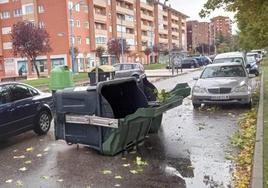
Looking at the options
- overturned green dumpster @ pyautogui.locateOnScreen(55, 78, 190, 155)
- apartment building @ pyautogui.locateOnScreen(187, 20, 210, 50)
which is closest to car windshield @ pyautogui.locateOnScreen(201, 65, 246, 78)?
overturned green dumpster @ pyautogui.locateOnScreen(55, 78, 190, 155)

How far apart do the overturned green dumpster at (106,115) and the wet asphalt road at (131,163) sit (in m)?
0.30

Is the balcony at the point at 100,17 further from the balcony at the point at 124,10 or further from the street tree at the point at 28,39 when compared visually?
the street tree at the point at 28,39

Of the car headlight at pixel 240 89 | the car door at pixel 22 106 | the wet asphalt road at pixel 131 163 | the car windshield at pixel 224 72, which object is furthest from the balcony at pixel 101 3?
the wet asphalt road at pixel 131 163

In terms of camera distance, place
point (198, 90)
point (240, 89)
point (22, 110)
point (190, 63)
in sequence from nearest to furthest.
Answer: point (22, 110) < point (240, 89) < point (198, 90) < point (190, 63)

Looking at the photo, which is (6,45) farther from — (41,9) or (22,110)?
(22,110)

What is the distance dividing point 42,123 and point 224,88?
5.87 m

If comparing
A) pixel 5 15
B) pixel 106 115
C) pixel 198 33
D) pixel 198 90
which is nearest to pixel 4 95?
pixel 106 115

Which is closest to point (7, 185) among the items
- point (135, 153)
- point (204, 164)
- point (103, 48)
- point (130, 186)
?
point (130, 186)

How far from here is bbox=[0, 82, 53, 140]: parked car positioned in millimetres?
8516

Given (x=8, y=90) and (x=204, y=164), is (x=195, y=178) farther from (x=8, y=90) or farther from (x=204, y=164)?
(x=8, y=90)

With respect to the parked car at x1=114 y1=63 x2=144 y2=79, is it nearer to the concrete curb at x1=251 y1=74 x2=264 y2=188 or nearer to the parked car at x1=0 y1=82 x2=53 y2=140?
the parked car at x1=0 y1=82 x2=53 y2=140

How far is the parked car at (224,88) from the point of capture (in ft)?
40.6

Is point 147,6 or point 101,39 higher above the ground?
point 147,6

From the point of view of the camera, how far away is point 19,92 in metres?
Result: 9.28
